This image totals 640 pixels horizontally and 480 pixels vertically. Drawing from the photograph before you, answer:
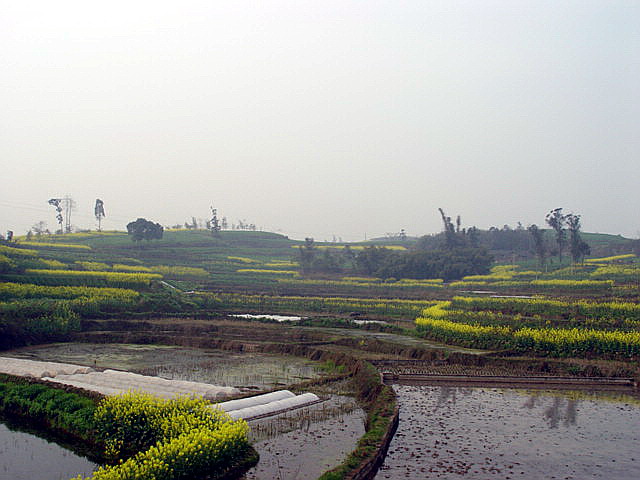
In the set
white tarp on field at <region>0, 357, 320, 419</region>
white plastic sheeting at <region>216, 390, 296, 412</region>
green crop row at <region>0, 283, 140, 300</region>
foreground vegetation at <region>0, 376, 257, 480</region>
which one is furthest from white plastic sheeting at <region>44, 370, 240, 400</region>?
green crop row at <region>0, 283, 140, 300</region>

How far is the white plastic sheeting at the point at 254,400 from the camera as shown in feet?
50.6

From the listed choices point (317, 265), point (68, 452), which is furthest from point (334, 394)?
point (317, 265)

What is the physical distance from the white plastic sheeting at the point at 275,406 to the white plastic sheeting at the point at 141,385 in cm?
142

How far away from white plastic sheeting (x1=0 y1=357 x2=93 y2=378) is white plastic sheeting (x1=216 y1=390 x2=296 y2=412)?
22.6ft

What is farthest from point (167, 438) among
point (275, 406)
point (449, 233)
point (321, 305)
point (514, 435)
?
point (449, 233)

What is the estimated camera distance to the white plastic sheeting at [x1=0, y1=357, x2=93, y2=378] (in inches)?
758

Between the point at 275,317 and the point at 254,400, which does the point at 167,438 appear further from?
the point at 275,317

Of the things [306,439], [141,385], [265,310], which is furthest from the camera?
[265,310]

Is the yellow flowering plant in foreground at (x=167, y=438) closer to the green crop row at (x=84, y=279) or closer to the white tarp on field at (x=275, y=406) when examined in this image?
the white tarp on field at (x=275, y=406)

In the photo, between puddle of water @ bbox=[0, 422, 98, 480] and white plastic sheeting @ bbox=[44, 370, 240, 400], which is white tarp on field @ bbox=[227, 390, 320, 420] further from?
puddle of water @ bbox=[0, 422, 98, 480]

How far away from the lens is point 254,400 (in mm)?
16172

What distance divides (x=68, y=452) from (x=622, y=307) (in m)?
25.5

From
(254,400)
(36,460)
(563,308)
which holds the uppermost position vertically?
(563,308)

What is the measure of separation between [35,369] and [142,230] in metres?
59.3
